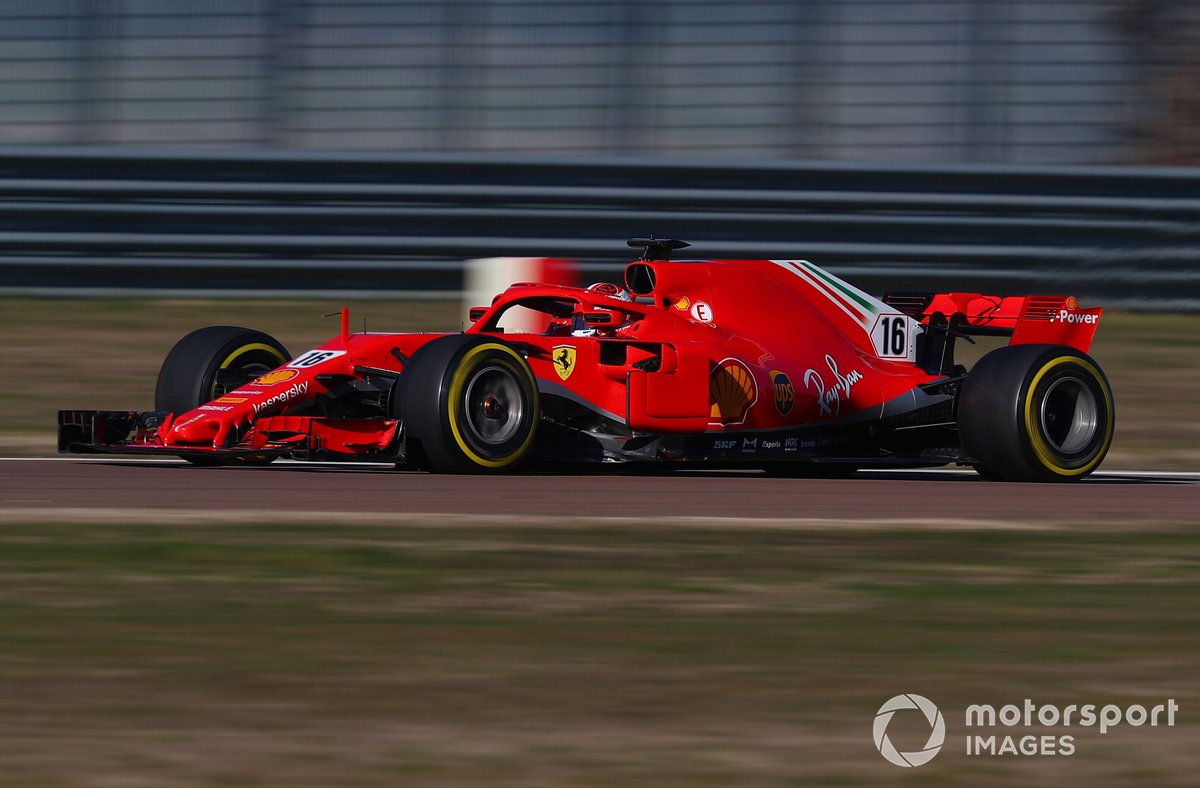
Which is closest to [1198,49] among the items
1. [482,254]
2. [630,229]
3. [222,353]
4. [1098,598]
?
[630,229]

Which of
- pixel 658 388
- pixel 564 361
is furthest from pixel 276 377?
pixel 658 388

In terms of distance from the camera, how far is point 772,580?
6.21 meters

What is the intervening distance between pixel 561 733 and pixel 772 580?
2.04 metres

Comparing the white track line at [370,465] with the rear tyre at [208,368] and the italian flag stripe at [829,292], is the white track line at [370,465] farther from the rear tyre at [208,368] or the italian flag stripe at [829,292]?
the italian flag stripe at [829,292]

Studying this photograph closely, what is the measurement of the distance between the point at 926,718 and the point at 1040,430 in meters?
5.47

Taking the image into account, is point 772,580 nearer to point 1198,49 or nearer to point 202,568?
point 202,568

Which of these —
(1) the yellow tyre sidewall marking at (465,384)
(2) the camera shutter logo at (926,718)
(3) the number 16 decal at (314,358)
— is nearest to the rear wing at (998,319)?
(1) the yellow tyre sidewall marking at (465,384)

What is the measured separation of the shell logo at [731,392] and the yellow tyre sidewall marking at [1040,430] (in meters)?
1.37

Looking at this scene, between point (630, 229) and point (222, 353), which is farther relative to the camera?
point (630, 229)

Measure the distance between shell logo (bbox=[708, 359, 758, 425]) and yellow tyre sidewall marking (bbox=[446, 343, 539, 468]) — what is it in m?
0.96

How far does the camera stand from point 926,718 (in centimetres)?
445

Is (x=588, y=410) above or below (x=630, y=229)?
below

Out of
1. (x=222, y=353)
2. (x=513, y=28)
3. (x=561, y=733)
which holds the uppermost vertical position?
(x=513, y=28)

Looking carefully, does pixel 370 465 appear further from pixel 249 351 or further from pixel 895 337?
pixel 895 337
